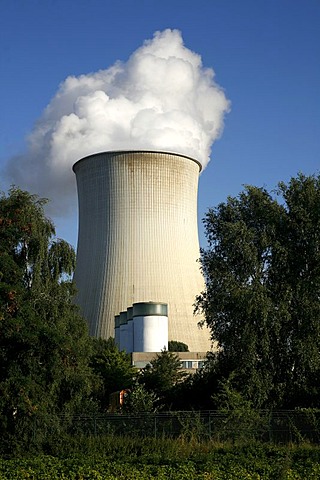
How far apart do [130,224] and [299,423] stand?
71.5 feet

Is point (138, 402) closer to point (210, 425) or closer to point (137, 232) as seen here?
point (210, 425)

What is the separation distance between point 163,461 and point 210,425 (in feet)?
9.06

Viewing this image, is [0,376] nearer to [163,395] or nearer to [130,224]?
[163,395]

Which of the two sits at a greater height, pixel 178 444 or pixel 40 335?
pixel 40 335

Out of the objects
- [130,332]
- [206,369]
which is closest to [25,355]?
[206,369]

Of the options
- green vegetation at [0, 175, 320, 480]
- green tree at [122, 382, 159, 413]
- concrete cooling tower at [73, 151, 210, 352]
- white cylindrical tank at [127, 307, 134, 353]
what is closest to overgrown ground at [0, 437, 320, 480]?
green vegetation at [0, 175, 320, 480]

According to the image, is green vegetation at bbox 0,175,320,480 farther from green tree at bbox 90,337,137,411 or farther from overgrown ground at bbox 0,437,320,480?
green tree at bbox 90,337,137,411

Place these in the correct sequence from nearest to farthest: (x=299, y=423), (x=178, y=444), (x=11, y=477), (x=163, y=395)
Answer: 1. (x=11, y=477)
2. (x=178, y=444)
3. (x=299, y=423)
4. (x=163, y=395)

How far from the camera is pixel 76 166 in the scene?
129 feet

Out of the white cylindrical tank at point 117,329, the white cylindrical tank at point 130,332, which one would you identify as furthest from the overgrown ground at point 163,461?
the white cylindrical tank at point 117,329

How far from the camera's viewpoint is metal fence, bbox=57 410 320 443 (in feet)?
51.5

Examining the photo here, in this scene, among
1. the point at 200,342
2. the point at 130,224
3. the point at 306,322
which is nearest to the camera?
the point at 306,322

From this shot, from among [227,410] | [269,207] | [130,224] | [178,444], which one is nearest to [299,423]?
[227,410]

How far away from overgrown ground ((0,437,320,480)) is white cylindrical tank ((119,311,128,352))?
26.3 m
